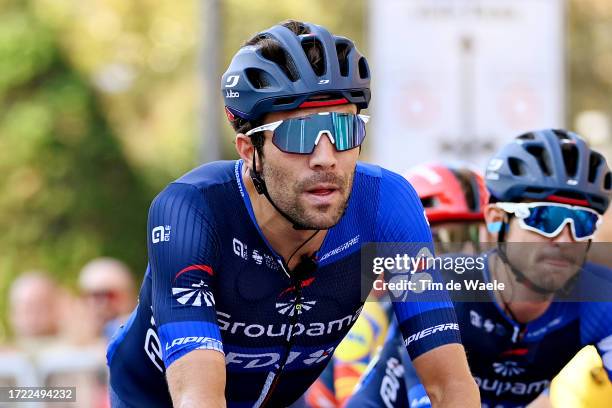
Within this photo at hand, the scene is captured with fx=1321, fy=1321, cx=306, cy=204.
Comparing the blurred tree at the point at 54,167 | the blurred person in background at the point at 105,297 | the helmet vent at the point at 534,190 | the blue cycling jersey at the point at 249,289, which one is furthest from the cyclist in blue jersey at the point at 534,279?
the blurred tree at the point at 54,167

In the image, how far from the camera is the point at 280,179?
4754 mm

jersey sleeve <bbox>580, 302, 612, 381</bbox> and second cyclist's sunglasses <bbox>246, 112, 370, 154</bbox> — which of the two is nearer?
second cyclist's sunglasses <bbox>246, 112, 370, 154</bbox>

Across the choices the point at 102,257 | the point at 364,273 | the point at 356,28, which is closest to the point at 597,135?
the point at 356,28

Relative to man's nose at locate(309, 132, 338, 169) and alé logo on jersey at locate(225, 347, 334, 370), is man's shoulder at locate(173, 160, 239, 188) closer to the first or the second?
man's nose at locate(309, 132, 338, 169)

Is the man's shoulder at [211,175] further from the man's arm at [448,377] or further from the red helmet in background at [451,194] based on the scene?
the red helmet in background at [451,194]

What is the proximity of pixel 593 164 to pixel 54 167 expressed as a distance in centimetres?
2229

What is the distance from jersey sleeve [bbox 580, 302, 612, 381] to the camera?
18.5 ft

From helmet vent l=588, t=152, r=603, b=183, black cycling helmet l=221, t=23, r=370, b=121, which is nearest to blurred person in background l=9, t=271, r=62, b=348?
helmet vent l=588, t=152, r=603, b=183

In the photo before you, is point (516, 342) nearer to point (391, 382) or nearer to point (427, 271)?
point (391, 382)

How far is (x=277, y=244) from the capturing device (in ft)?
16.3

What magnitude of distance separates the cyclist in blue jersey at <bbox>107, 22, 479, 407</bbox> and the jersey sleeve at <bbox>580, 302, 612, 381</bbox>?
3.58ft

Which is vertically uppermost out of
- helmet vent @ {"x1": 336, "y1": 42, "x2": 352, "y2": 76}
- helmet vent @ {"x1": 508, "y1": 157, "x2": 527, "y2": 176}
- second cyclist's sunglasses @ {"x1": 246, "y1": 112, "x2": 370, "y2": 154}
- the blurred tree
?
helmet vent @ {"x1": 336, "y1": 42, "x2": 352, "y2": 76}

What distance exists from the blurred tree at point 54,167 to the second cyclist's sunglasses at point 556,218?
64.8ft

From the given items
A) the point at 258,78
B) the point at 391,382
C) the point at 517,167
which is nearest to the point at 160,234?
the point at 258,78
